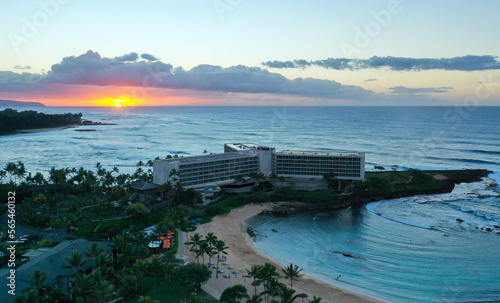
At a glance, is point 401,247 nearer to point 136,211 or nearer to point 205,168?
point 136,211

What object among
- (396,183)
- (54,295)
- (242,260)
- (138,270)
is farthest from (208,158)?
(54,295)

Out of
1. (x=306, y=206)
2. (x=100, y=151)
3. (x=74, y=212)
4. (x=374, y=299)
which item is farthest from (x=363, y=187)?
→ (x=100, y=151)

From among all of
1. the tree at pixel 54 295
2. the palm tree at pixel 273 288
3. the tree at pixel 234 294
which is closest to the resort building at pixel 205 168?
the tree at pixel 234 294

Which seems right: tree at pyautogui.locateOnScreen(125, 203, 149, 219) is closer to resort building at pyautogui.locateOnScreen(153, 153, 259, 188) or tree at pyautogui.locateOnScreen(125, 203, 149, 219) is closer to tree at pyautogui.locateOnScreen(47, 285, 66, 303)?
resort building at pyautogui.locateOnScreen(153, 153, 259, 188)

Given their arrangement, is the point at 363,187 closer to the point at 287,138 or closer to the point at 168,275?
the point at 168,275

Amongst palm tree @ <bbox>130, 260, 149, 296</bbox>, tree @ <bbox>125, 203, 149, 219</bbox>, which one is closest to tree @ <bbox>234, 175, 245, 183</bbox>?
tree @ <bbox>125, 203, 149, 219</bbox>

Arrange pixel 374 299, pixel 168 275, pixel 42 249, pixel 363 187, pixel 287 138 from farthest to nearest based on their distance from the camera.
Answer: pixel 287 138
pixel 363 187
pixel 42 249
pixel 374 299
pixel 168 275
